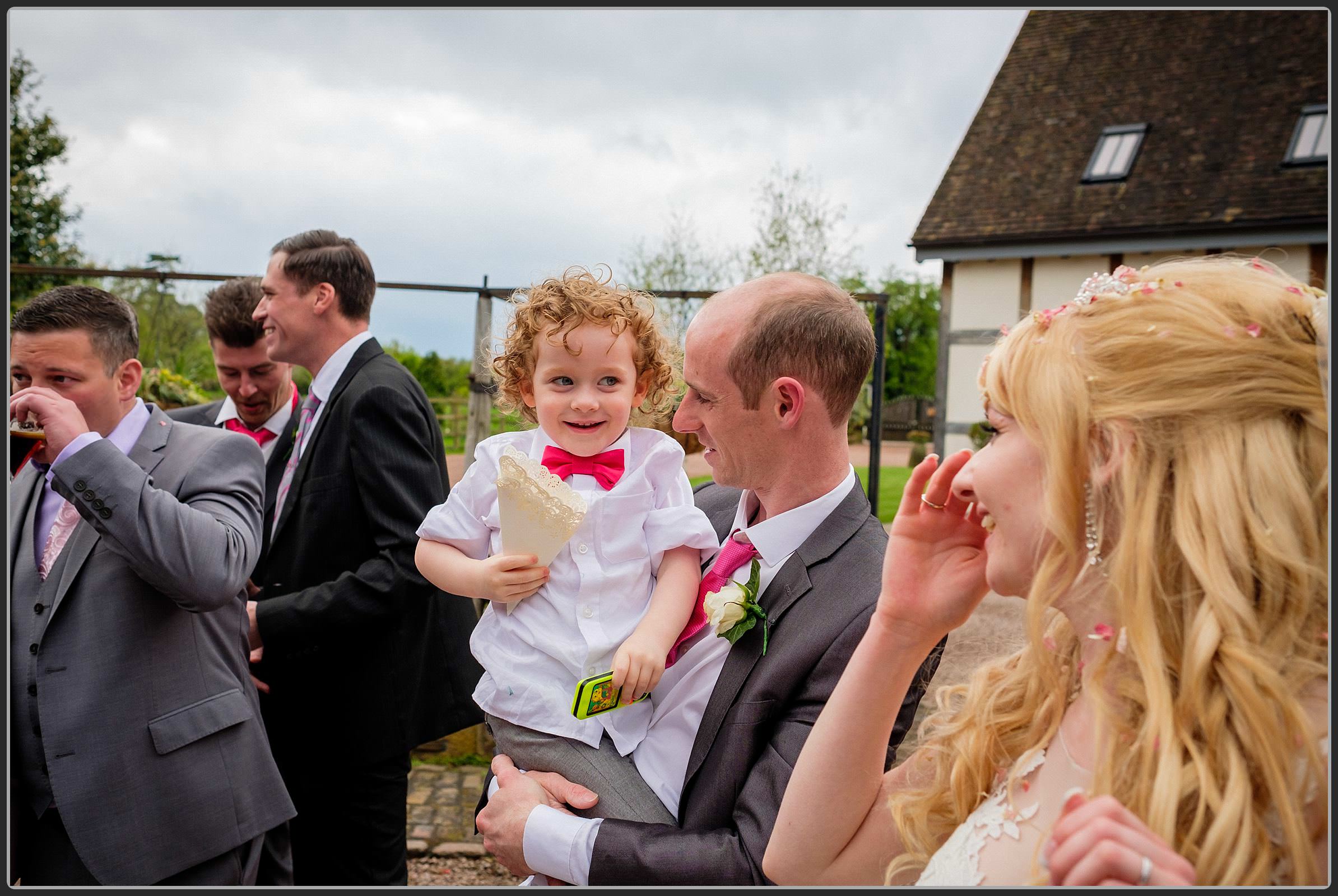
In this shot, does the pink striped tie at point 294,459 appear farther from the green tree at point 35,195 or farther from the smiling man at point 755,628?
the green tree at point 35,195

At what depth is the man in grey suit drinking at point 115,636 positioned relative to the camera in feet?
8.49

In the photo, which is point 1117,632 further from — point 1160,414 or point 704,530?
point 704,530

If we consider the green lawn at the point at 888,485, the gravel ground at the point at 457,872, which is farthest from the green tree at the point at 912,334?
the gravel ground at the point at 457,872

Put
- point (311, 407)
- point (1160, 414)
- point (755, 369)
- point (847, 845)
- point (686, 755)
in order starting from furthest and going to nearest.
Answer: point (311, 407), point (755, 369), point (686, 755), point (847, 845), point (1160, 414)

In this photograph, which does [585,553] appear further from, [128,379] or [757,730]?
[128,379]

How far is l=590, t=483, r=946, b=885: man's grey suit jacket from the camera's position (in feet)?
6.52

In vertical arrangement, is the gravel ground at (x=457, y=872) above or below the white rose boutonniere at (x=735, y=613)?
below

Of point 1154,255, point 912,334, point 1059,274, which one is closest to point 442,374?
point 1059,274

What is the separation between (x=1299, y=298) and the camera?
1.47 metres

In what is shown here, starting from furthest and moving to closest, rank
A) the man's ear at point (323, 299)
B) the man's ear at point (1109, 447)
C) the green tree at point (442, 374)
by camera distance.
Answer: the green tree at point (442, 374), the man's ear at point (323, 299), the man's ear at point (1109, 447)

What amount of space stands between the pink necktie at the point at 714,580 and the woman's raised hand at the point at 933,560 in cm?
64

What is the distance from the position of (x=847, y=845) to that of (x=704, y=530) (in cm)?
86

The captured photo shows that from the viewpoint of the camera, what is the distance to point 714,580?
2.36 m

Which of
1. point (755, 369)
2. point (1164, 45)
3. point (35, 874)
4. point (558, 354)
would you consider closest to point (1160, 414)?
point (755, 369)
